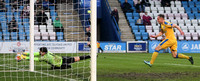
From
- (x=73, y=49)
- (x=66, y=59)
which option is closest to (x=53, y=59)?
(x=66, y=59)

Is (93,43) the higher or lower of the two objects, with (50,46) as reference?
higher

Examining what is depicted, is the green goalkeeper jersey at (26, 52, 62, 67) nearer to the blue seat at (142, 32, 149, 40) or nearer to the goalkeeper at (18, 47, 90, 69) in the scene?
the goalkeeper at (18, 47, 90, 69)

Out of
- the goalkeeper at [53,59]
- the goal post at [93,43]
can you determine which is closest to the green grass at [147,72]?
the goalkeeper at [53,59]

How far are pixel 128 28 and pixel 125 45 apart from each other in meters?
3.79

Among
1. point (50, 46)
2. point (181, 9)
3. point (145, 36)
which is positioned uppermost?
point (181, 9)

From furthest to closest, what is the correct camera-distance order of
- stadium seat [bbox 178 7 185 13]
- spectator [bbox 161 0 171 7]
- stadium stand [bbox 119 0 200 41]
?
spectator [bbox 161 0 171 7]
stadium seat [bbox 178 7 185 13]
stadium stand [bbox 119 0 200 41]

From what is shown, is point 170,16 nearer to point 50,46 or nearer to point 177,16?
point 177,16

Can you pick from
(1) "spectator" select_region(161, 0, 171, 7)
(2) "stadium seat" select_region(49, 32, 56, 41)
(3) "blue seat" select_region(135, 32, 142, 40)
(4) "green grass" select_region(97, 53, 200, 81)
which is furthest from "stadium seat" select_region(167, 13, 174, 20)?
(4) "green grass" select_region(97, 53, 200, 81)

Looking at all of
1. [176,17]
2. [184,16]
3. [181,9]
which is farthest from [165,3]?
[184,16]

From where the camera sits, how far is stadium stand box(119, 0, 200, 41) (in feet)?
92.8

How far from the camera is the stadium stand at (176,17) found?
2830cm

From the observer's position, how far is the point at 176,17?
30188 millimetres

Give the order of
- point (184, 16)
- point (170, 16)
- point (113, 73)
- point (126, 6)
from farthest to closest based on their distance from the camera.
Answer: point (184, 16) < point (170, 16) < point (126, 6) < point (113, 73)

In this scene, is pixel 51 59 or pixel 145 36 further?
pixel 145 36
